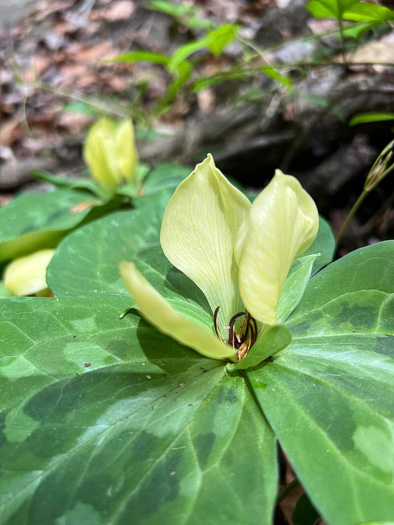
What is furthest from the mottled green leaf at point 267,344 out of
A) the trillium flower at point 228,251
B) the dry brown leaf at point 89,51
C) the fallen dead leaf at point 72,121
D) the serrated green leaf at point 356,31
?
the dry brown leaf at point 89,51

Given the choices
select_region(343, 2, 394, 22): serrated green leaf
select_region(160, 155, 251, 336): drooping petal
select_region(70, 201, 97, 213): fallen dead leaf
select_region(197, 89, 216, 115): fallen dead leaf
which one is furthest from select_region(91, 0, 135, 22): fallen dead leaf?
select_region(160, 155, 251, 336): drooping petal

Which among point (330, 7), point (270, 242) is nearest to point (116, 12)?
point (330, 7)

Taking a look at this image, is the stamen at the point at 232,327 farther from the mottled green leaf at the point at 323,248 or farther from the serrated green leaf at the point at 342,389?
the mottled green leaf at the point at 323,248

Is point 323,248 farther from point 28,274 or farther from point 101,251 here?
point 28,274

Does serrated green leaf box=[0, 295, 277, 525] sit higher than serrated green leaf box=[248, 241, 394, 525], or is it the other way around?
serrated green leaf box=[0, 295, 277, 525]

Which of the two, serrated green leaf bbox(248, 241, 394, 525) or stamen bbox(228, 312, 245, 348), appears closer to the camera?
serrated green leaf bbox(248, 241, 394, 525)

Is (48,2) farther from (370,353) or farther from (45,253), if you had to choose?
(370,353)

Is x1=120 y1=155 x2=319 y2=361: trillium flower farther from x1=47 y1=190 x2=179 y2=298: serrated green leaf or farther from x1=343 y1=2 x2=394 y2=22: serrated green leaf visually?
x1=343 y1=2 x2=394 y2=22: serrated green leaf
